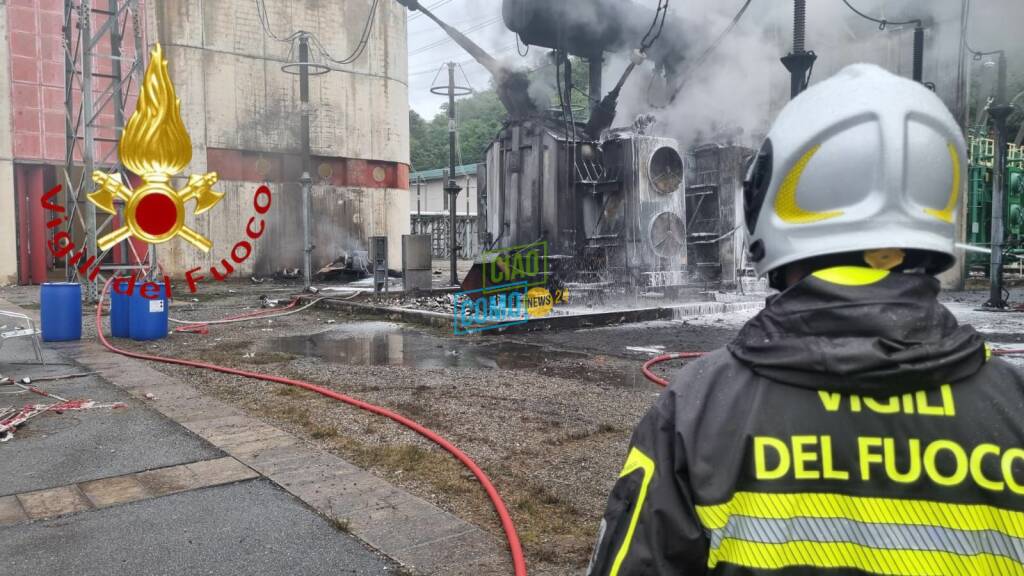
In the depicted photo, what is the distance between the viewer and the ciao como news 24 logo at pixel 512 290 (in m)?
12.5

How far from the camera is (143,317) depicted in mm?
10445

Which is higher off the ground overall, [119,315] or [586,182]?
[586,182]

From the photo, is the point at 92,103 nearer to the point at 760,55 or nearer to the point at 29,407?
the point at 29,407

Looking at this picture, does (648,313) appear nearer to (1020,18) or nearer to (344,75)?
(1020,18)

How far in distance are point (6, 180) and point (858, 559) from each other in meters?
23.8

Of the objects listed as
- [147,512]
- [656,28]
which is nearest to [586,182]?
[656,28]

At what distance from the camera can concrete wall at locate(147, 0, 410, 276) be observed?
22.4 m

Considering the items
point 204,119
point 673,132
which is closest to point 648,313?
point 673,132

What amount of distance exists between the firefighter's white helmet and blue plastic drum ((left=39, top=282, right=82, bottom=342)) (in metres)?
11.0

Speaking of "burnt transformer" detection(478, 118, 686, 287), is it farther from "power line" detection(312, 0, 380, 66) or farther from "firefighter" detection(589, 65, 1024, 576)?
"power line" detection(312, 0, 380, 66)

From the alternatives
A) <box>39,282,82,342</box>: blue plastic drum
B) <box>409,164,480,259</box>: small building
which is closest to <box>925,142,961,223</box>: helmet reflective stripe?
<box>39,282,82,342</box>: blue plastic drum

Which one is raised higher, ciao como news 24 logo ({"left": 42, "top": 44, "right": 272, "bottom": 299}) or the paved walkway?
ciao como news 24 logo ({"left": 42, "top": 44, "right": 272, "bottom": 299})

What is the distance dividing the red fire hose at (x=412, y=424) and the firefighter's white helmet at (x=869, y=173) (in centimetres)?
222

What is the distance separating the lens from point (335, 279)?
23.1 metres
